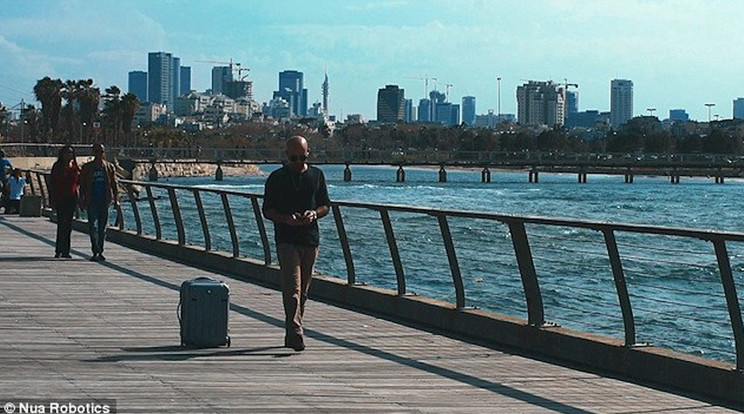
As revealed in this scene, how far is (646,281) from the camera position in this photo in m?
40.7

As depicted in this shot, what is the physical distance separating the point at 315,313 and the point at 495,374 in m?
4.91

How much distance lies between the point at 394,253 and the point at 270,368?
198 inches

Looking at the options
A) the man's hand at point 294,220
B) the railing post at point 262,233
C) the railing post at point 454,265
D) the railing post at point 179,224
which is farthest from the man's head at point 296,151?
Result: the railing post at point 179,224

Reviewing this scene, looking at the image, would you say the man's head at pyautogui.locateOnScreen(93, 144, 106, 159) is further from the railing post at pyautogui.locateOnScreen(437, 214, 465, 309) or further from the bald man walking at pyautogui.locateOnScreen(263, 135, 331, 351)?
the bald man walking at pyautogui.locateOnScreen(263, 135, 331, 351)

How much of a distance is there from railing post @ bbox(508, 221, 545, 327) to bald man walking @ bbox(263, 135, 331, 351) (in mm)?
1958

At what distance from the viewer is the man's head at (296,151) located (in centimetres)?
1387

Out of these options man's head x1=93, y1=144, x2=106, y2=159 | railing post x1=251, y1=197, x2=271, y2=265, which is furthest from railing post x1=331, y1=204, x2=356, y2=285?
man's head x1=93, y1=144, x2=106, y2=159

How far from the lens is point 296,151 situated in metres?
13.9

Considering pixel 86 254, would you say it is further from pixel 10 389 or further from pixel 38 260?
pixel 10 389

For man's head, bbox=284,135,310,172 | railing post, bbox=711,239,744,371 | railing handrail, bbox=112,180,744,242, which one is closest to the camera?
railing post, bbox=711,239,744,371

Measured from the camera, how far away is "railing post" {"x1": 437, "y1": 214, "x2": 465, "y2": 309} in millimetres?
15953

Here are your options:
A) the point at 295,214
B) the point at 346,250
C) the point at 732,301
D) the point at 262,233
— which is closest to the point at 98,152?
the point at 262,233

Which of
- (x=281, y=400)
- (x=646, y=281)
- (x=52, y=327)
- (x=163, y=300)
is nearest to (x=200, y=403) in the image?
(x=281, y=400)

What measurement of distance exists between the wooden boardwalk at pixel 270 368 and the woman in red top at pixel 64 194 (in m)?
6.80
